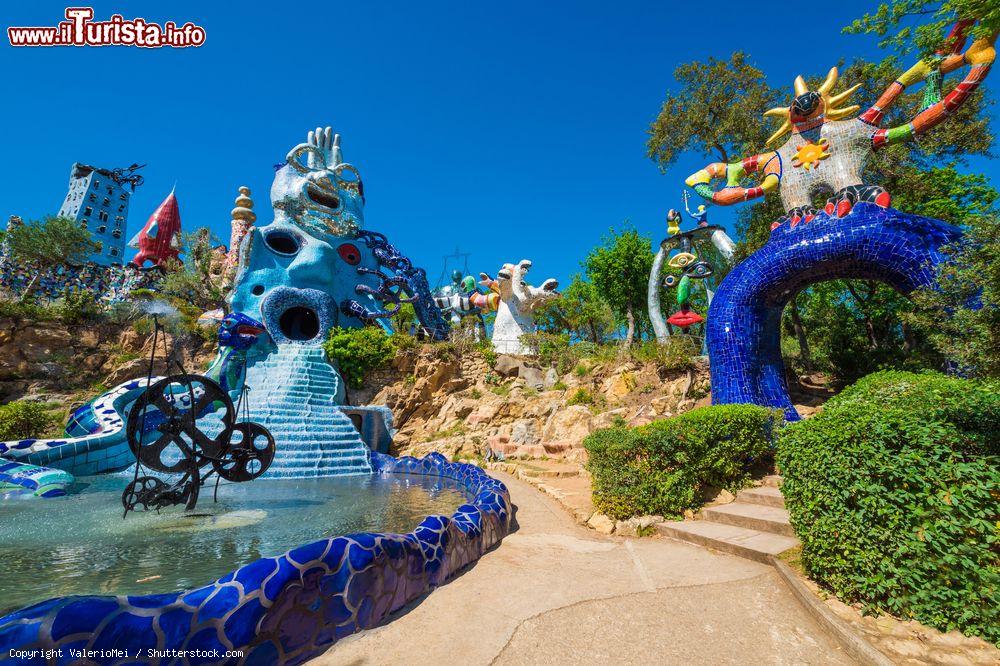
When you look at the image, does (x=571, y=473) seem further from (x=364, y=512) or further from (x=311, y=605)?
(x=311, y=605)

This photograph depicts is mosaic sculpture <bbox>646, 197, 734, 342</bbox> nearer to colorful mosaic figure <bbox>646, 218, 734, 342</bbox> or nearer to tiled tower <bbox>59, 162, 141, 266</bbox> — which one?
colorful mosaic figure <bbox>646, 218, 734, 342</bbox>

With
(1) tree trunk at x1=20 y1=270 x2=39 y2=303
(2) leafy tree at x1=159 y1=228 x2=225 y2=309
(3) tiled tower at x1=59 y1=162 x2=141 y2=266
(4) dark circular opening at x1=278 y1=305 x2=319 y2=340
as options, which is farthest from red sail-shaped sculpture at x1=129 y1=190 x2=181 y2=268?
(3) tiled tower at x1=59 y1=162 x2=141 y2=266

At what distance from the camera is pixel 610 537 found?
5297 mm

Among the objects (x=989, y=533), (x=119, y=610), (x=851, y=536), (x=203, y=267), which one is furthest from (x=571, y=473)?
(x=203, y=267)

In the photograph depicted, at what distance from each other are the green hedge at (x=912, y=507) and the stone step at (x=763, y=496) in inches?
93.2

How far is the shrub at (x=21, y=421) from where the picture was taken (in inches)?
437

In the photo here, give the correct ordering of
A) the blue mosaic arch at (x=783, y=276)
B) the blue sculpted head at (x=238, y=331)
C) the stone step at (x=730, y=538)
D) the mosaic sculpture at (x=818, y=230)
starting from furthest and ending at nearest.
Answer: the blue sculpted head at (x=238, y=331) → the mosaic sculpture at (x=818, y=230) → the blue mosaic arch at (x=783, y=276) → the stone step at (x=730, y=538)

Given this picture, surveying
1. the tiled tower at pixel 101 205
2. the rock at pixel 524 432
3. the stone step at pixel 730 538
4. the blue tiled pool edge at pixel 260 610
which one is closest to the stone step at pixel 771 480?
the stone step at pixel 730 538

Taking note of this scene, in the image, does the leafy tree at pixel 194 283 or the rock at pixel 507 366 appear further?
the leafy tree at pixel 194 283

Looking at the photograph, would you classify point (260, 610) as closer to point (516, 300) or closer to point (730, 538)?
point (730, 538)

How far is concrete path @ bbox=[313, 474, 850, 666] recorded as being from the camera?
105 inches

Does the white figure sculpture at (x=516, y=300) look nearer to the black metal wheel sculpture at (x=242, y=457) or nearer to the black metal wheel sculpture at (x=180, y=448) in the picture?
the black metal wheel sculpture at (x=242, y=457)

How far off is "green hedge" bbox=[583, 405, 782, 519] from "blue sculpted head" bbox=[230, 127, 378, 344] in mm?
12911

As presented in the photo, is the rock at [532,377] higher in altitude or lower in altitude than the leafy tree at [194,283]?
lower
